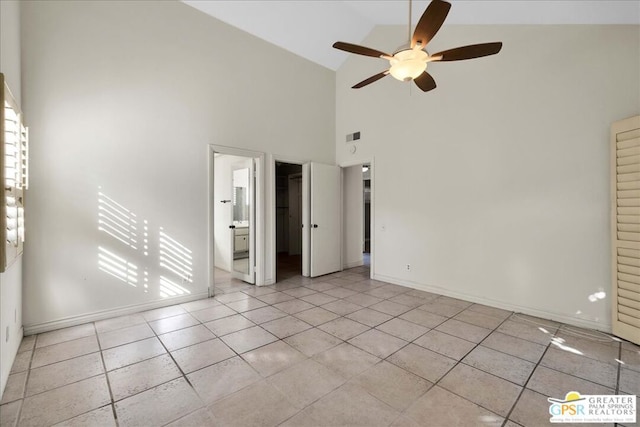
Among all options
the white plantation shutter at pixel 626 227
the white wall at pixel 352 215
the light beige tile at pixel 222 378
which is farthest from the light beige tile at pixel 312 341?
the white wall at pixel 352 215

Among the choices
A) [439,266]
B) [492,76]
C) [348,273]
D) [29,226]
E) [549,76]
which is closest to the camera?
[29,226]

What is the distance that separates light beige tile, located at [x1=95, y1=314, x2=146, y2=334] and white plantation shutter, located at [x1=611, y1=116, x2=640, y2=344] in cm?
→ 521

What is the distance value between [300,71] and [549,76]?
3.87m

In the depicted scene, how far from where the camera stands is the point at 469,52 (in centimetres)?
238

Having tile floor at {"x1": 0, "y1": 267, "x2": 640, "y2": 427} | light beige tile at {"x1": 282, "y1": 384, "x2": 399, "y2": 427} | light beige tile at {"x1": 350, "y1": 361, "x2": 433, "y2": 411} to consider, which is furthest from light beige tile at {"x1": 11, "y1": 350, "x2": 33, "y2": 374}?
light beige tile at {"x1": 350, "y1": 361, "x2": 433, "y2": 411}

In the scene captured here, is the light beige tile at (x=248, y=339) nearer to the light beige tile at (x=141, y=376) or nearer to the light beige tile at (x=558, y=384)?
the light beige tile at (x=141, y=376)

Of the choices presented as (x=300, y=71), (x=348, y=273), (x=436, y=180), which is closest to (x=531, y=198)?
(x=436, y=180)

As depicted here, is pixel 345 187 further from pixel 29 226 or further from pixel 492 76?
pixel 29 226

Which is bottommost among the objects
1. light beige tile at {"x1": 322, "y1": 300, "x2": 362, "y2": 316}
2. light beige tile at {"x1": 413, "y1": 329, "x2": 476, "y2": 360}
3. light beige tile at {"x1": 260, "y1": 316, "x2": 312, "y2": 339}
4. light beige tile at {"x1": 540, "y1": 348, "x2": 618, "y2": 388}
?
light beige tile at {"x1": 540, "y1": 348, "x2": 618, "y2": 388}

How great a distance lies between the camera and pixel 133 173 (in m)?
3.53

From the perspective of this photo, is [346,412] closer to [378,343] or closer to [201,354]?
[378,343]

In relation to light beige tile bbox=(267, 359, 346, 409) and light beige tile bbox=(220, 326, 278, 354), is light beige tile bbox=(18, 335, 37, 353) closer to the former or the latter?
light beige tile bbox=(220, 326, 278, 354)

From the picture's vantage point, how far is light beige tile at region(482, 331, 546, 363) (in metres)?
2.60

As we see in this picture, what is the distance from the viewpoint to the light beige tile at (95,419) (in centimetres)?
175
